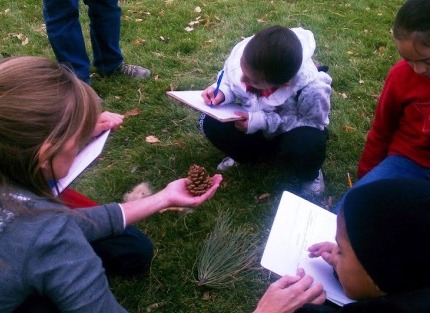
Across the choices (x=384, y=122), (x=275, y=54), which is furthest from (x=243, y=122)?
(x=384, y=122)

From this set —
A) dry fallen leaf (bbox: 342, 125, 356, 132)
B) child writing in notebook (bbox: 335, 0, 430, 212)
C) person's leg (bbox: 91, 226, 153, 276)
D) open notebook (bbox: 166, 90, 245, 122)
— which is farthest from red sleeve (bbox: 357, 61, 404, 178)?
person's leg (bbox: 91, 226, 153, 276)

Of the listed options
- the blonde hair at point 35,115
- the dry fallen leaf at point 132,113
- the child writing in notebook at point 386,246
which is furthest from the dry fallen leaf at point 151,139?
the child writing in notebook at point 386,246

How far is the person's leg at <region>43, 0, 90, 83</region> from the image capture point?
129 inches

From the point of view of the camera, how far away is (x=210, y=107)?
2.58 metres

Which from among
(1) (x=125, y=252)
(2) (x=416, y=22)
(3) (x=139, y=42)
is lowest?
(3) (x=139, y=42)

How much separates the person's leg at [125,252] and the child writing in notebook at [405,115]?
831 millimetres

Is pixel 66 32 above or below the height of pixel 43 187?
below

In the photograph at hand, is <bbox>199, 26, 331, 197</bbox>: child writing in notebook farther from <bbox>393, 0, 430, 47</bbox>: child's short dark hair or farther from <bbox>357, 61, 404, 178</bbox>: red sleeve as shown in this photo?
<bbox>393, 0, 430, 47</bbox>: child's short dark hair

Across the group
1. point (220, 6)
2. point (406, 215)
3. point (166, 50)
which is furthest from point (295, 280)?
point (220, 6)

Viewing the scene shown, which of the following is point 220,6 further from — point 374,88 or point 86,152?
point 86,152

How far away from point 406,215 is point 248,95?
1421 mm

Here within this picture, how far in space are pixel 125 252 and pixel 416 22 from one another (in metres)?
1.44

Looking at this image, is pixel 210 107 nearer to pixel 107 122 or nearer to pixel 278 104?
pixel 278 104

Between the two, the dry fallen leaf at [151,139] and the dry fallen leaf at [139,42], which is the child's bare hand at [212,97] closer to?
the dry fallen leaf at [151,139]
